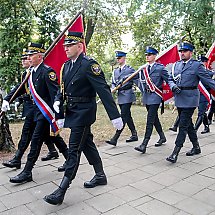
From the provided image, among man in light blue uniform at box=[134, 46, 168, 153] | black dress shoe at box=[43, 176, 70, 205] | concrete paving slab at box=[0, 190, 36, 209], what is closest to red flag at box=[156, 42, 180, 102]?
man in light blue uniform at box=[134, 46, 168, 153]

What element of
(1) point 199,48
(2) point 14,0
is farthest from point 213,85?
(1) point 199,48

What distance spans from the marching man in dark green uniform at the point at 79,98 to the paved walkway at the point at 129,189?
0.33 metres

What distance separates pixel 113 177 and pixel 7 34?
7.55 meters

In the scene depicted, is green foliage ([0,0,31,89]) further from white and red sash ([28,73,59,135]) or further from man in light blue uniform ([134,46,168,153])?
white and red sash ([28,73,59,135])

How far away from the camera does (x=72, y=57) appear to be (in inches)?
135

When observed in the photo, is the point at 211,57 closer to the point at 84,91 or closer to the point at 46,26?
the point at 84,91

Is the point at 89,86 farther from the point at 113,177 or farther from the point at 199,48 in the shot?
the point at 199,48

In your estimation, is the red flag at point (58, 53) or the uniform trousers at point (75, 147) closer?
the uniform trousers at point (75, 147)

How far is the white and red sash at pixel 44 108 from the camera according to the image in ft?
13.0

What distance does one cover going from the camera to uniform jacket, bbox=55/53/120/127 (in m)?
3.34

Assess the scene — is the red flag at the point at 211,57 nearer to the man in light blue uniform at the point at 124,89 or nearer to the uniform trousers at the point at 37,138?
the man in light blue uniform at the point at 124,89

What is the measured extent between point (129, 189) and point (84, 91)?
1.32 m

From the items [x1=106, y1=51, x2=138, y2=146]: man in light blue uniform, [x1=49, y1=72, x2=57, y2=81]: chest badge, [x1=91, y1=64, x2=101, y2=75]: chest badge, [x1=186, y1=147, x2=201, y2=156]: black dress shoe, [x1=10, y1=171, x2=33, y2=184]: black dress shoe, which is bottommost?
[x1=186, y1=147, x2=201, y2=156]: black dress shoe

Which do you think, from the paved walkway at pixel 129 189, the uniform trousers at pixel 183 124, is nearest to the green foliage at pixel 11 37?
the paved walkway at pixel 129 189
